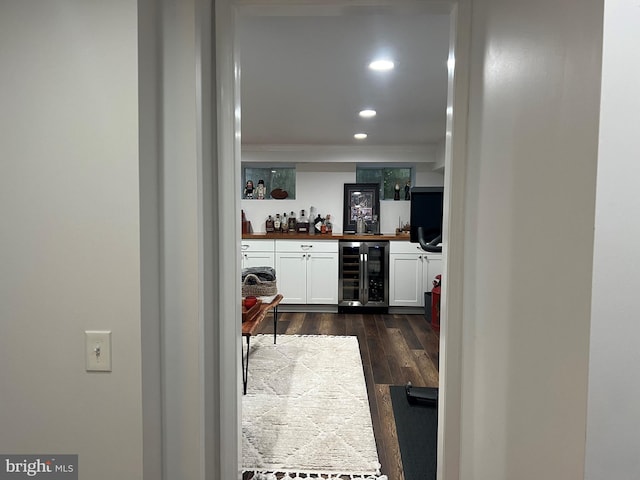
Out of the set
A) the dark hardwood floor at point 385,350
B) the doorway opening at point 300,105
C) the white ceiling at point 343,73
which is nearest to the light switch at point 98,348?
the doorway opening at point 300,105

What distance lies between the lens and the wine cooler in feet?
19.5

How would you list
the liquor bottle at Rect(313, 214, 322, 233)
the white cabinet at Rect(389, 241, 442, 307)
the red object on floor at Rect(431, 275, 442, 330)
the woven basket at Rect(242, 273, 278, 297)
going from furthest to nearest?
1. the liquor bottle at Rect(313, 214, 322, 233)
2. the white cabinet at Rect(389, 241, 442, 307)
3. the red object on floor at Rect(431, 275, 442, 330)
4. the woven basket at Rect(242, 273, 278, 297)

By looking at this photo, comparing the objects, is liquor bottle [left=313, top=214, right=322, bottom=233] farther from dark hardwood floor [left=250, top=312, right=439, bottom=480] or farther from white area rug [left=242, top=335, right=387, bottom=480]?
white area rug [left=242, top=335, right=387, bottom=480]

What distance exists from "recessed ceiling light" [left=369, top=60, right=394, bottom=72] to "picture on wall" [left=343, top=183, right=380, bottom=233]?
3.69 meters

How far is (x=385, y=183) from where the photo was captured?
6.41 meters

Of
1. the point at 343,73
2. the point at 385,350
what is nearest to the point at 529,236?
the point at 343,73

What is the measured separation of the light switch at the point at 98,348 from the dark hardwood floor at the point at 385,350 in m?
1.70

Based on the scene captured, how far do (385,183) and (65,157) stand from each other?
18.5ft

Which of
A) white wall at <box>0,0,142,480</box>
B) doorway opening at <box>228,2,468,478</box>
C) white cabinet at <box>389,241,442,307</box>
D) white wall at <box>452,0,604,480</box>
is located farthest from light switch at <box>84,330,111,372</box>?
white cabinet at <box>389,241,442,307</box>

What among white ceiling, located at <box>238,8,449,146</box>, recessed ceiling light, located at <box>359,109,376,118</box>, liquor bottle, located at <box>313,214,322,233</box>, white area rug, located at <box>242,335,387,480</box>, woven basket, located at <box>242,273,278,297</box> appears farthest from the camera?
liquor bottle, located at <box>313,214,322,233</box>

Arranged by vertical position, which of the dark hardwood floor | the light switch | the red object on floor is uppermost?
the light switch

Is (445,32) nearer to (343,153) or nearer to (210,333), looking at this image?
(210,333)

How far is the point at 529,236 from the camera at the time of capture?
0.91 meters

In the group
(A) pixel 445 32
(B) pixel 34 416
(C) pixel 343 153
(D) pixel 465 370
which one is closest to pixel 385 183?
(C) pixel 343 153
